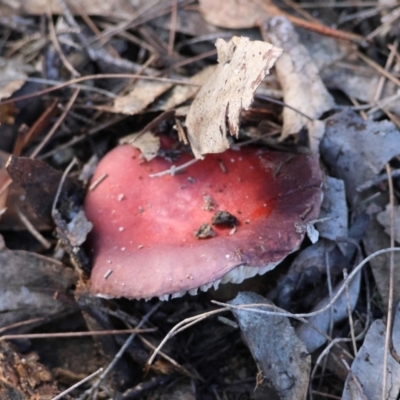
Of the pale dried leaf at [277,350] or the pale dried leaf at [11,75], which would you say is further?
the pale dried leaf at [11,75]

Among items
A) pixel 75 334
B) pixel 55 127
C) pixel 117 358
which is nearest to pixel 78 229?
pixel 75 334

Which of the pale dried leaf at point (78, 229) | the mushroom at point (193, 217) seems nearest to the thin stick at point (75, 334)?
the mushroom at point (193, 217)

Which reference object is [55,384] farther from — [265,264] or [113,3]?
[113,3]

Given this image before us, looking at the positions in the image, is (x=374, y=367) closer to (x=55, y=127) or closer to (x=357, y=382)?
(x=357, y=382)

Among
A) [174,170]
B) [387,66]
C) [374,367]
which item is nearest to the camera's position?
[374,367]

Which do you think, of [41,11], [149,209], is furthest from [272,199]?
[41,11]

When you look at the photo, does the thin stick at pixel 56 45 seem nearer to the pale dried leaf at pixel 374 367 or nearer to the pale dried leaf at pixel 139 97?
the pale dried leaf at pixel 139 97

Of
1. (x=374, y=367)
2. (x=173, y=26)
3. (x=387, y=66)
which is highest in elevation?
(x=173, y=26)
